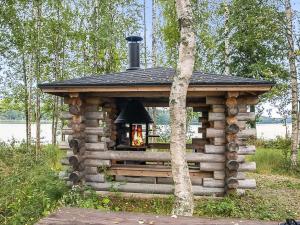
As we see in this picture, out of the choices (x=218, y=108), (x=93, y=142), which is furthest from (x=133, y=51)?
(x=218, y=108)

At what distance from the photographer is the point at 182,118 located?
604cm

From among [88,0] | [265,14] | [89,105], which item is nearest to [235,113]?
[89,105]

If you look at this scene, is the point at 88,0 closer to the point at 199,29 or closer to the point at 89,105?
the point at 199,29

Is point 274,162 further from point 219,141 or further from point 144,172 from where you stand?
point 144,172

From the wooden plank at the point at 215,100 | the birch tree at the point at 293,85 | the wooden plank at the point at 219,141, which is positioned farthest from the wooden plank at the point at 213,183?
the birch tree at the point at 293,85

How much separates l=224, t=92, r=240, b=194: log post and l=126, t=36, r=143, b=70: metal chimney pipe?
4.84 meters

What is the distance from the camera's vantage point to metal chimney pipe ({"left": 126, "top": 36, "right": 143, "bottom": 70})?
11719 mm

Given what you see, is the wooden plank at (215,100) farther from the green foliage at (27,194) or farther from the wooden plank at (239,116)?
the green foliage at (27,194)

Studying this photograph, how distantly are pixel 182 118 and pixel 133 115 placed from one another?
3398 mm

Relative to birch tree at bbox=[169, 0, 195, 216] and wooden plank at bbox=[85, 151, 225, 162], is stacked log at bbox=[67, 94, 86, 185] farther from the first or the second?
birch tree at bbox=[169, 0, 195, 216]

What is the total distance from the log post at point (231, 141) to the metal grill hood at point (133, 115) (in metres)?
2.25

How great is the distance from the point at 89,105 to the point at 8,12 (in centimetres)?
944

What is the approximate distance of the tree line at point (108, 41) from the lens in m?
15.6

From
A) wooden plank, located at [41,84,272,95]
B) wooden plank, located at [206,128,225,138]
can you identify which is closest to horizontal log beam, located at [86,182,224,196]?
wooden plank, located at [206,128,225,138]
